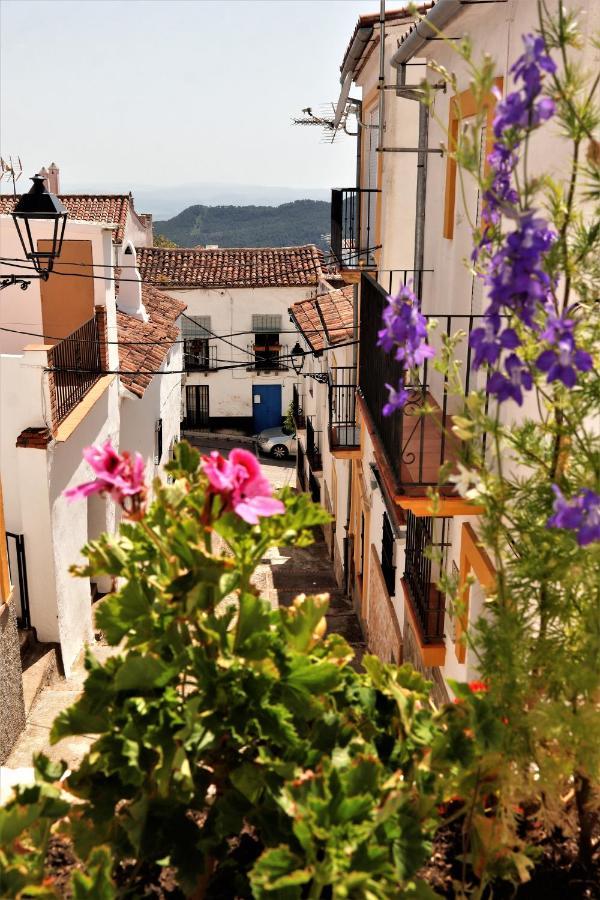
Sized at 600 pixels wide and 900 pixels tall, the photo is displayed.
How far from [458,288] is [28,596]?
239 inches

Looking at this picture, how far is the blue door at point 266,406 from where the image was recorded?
119 feet

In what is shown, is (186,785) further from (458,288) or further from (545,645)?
(458,288)

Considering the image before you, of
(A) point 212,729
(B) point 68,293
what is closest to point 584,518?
(A) point 212,729

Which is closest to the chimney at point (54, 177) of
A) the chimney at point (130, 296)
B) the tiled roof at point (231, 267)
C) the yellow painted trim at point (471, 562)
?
the chimney at point (130, 296)

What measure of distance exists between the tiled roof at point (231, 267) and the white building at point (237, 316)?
0.03 meters

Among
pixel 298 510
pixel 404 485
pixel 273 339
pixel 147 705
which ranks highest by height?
pixel 298 510

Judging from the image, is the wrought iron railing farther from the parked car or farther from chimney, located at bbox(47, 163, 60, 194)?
the parked car

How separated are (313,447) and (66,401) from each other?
11307 mm

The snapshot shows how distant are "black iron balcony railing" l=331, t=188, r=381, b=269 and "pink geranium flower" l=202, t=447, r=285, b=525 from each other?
10442 millimetres

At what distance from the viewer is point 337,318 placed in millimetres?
15680

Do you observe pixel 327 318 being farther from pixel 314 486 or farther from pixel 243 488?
pixel 243 488

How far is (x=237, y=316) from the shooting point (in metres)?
→ 33.9

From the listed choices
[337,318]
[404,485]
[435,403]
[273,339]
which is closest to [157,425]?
[337,318]

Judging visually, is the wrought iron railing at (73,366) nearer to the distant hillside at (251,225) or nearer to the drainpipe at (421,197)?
the drainpipe at (421,197)
